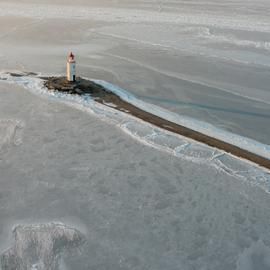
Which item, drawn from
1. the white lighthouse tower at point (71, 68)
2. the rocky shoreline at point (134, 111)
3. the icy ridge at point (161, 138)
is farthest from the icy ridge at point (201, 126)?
the white lighthouse tower at point (71, 68)

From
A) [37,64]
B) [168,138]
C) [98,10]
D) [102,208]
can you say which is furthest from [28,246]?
[98,10]

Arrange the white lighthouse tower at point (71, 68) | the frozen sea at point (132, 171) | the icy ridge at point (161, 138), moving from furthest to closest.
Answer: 1. the white lighthouse tower at point (71, 68)
2. the icy ridge at point (161, 138)
3. the frozen sea at point (132, 171)

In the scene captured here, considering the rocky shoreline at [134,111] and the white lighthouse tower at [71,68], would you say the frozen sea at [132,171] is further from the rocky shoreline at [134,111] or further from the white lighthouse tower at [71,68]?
the white lighthouse tower at [71,68]

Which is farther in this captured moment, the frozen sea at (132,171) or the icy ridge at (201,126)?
the icy ridge at (201,126)

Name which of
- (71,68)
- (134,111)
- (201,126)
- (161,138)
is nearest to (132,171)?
(161,138)

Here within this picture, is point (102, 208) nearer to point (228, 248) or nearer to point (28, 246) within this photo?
point (28, 246)

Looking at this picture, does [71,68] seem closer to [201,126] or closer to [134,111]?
[134,111]
